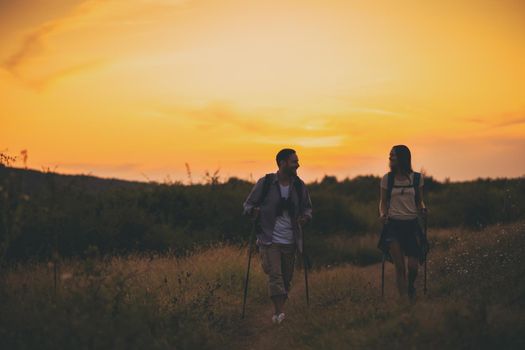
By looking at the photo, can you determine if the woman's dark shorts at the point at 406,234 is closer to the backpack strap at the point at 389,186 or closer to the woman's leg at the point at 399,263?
the woman's leg at the point at 399,263

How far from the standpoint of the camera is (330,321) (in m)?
7.25

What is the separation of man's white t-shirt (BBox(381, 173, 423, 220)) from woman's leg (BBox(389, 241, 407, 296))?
43 cm

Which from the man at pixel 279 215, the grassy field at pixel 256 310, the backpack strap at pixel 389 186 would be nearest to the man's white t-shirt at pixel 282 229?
the man at pixel 279 215

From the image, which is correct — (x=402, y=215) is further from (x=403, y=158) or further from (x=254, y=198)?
(x=254, y=198)

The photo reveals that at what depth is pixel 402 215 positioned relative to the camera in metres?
8.13

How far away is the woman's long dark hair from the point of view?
8141mm

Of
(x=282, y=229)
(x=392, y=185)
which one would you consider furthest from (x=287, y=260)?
(x=392, y=185)

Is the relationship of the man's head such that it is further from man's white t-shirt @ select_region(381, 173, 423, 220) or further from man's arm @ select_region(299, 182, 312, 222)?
man's white t-shirt @ select_region(381, 173, 423, 220)

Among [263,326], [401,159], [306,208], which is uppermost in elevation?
[401,159]

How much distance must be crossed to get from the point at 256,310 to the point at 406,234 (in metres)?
3.23

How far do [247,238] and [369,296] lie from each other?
9012mm

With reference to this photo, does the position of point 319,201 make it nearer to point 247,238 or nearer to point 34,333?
point 247,238

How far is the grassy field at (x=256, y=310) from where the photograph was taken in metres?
5.62

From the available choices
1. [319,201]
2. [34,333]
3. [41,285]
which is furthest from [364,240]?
[34,333]
